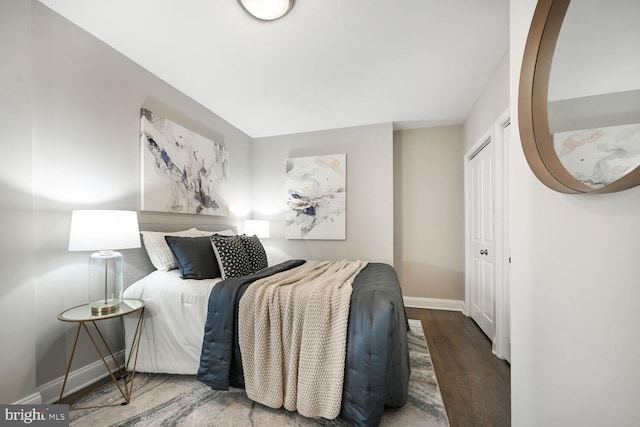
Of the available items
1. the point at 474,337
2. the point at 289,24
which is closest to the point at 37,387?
the point at 289,24

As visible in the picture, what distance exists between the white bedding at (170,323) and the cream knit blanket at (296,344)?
0.43 m

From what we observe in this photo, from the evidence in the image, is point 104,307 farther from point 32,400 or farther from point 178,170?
point 178,170

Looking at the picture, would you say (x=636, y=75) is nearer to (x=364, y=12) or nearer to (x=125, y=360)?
(x=364, y=12)

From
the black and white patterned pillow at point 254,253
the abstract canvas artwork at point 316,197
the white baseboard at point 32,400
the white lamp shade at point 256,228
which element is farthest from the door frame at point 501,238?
the white baseboard at point 32,400

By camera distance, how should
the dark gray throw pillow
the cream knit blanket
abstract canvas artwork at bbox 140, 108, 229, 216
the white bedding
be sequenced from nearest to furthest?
the cream knit blanket → the white bedding → the dark gray throw pillow → abstract canvas artwork at bbox 140, 108, 229, 216

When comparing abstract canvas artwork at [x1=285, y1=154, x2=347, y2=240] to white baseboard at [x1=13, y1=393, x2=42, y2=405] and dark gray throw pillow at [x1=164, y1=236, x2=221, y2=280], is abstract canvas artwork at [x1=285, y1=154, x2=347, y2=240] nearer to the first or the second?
dark gray throw pillow at [x1=164, y1=236, x2=221, y2=280]

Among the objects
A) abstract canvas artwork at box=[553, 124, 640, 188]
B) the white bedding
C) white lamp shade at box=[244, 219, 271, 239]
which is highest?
abstract canvas artwork at box=[553, 124, 640, 188]

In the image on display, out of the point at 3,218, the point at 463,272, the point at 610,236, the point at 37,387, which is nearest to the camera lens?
the point at 610,236

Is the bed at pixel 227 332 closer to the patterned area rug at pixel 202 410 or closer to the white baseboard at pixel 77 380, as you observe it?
the patterned area rug at pixel 202 410

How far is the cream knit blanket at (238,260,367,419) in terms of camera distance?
4.86ft

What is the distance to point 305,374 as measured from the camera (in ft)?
4.97

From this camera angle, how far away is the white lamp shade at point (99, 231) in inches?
60.1

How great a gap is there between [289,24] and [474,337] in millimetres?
3314

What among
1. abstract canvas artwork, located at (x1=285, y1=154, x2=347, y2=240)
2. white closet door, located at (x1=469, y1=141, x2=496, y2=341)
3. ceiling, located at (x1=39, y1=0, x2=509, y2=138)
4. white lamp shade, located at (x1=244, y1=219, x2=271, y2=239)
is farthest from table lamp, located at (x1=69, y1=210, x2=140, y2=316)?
white closet door, located at (x1=469, y1=141, x2=496, y2=341)
